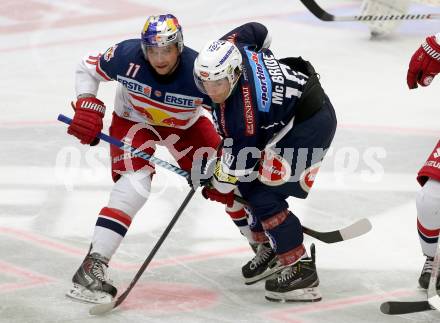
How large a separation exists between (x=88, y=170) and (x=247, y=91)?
2.04 metres

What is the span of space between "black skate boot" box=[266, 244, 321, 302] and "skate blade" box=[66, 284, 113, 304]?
658mm

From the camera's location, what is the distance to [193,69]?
13.4ft

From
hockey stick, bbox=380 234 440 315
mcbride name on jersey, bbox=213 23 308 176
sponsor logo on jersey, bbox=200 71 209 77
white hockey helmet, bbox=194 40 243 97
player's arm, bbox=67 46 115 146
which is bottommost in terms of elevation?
hockey stick, bbox=380 234 440 315

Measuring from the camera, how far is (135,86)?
13.7 ft

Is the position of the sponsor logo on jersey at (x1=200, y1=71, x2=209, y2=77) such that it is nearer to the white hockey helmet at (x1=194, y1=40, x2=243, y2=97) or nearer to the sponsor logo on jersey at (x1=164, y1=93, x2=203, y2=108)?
the white hockey helmet at (x1=194, y1=40, x2=243, y2=97)

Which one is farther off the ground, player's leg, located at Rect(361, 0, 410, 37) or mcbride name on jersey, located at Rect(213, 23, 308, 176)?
mcbride name on jersey, located at Rect(213, 23, 308, 176)

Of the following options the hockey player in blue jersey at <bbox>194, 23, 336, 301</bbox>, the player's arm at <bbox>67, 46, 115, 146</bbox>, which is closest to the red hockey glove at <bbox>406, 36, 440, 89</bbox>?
the hockey player in blue jersey at <bbox>194, 23, 336, 301</bbox>

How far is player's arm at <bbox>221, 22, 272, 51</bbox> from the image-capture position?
4367 millimetres

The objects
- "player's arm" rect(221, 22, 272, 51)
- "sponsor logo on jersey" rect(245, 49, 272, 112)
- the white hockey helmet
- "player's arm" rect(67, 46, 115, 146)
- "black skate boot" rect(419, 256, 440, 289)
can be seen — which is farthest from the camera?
"player's arm" rect(221, 22, 272, 51)

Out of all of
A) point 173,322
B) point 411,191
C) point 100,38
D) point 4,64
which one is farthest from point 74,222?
point 100,38

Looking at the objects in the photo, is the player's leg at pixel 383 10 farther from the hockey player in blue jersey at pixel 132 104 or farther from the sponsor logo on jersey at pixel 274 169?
the sponsor logo on jersey at pixel 274 169

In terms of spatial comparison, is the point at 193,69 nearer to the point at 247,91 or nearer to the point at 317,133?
the point at 247,91

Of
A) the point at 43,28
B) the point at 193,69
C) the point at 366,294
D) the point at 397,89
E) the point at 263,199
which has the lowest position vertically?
the point at 43,28

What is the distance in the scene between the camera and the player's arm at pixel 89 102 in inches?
162
